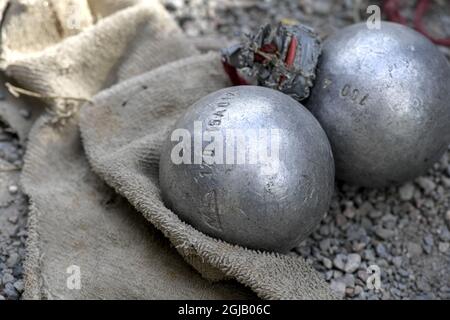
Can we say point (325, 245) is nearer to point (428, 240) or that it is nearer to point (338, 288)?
point (338, 288)

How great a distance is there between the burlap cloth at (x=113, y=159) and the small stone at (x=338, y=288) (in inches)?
6.0

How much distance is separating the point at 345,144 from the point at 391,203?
14.1 inches

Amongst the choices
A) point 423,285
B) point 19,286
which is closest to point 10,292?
point 19,286

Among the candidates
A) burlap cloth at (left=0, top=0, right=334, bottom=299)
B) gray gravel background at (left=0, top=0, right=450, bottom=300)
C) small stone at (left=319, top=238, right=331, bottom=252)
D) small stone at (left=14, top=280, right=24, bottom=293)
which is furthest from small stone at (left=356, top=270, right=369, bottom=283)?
small stone at (left=14, top=280, right=24, bottom=293)

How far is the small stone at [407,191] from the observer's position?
2.05 m

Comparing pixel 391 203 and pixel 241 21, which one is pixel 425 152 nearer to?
pixel 391 203

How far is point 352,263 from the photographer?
1.90m

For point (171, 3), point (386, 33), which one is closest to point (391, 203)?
point (386, 33)

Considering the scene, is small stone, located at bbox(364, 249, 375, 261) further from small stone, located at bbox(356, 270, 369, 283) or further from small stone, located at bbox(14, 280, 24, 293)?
small stone, located at bbox(14, 280, 24, 293)

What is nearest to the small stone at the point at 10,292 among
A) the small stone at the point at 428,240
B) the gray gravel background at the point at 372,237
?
the gray gravel background at the point at 372,237

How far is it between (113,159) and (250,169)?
0.49 m

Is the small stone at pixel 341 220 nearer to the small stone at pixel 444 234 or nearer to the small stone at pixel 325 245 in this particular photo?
the small stone at pixel 325 245

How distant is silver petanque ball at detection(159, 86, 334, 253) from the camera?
62.5 inches

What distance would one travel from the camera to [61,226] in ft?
6.00
